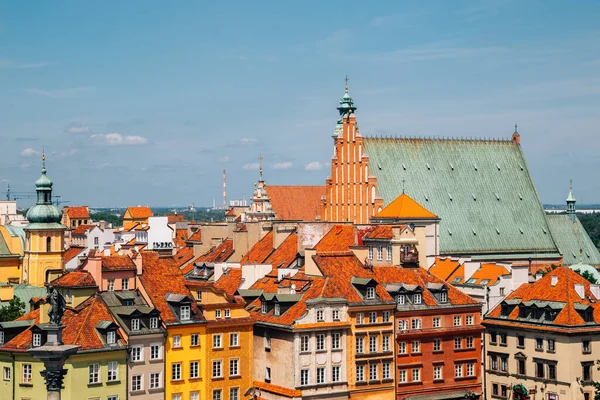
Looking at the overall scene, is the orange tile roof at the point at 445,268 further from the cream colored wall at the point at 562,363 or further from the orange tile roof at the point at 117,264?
the orange tile roof at the point at 117,264

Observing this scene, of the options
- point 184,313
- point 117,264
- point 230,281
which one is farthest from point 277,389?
point 230,281

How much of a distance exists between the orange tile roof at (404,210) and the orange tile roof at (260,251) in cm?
1468

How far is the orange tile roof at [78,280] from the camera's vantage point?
81.7 meters

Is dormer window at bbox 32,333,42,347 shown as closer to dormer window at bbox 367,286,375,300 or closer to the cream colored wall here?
dormer window at bbox 367,286,375,300

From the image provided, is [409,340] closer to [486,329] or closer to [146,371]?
[486,329]

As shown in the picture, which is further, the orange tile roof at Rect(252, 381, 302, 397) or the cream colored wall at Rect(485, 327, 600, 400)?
the cream colored wall at Rect(485, 327, 600, 400)

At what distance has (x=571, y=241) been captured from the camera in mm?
144000

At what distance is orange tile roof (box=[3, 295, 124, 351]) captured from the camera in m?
76.7

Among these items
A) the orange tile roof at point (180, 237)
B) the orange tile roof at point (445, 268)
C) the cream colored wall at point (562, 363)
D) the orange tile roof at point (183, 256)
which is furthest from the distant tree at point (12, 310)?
the orange tile roof at point (180, 237)

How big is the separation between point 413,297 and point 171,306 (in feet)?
64.8

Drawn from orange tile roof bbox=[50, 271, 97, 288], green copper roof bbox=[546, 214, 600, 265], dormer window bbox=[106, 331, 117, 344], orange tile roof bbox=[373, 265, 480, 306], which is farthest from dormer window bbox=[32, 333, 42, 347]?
green copper roof bbox=[546, 214, 600, 265]

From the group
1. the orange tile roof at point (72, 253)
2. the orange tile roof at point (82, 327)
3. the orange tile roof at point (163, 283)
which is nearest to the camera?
the orange tile roof at point (82, 327)

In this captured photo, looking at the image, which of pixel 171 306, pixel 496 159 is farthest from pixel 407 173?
pixel 171 306

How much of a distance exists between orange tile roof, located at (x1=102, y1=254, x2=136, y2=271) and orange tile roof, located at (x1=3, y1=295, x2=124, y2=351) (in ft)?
10.1
